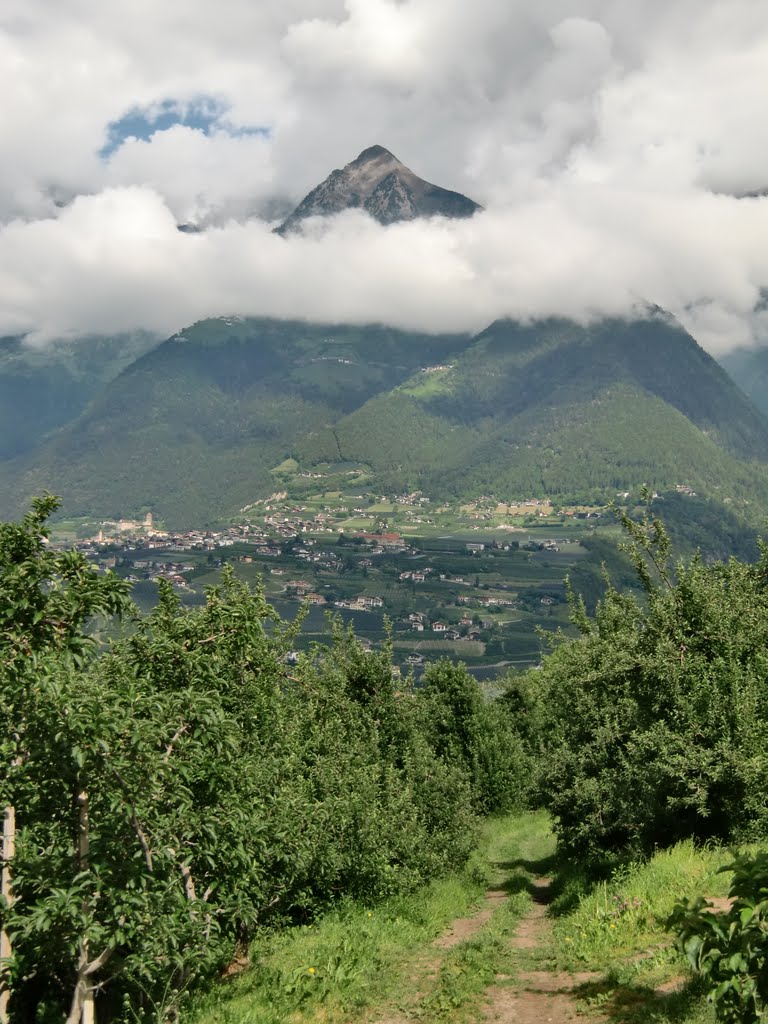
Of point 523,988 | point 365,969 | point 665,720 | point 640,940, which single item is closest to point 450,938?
point 365,969

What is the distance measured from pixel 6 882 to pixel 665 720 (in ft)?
48.1

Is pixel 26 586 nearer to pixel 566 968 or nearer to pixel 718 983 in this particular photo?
pixel 718 983

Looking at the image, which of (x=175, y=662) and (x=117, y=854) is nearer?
(x=117, y=854)

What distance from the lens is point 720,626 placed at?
63.2 ft

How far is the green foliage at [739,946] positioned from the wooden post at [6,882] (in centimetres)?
706

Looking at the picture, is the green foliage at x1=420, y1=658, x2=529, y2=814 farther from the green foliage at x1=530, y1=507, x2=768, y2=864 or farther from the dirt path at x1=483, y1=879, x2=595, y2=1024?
the dirt path at x1=483, y1=879, x2=595, y2=1024

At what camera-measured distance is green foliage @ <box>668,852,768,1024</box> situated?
251 inches

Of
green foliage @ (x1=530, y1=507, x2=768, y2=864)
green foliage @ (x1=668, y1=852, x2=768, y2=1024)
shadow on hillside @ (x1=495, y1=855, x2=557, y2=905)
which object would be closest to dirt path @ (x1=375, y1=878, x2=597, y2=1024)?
green foliage @ (x1=530, y1=507, x2=768, y2=864)

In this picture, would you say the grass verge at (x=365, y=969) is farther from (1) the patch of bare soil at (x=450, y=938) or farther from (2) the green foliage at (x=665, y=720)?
(2) the green foliage at (x=665, y=720)

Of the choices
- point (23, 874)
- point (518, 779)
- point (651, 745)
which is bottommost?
point (518, 779)

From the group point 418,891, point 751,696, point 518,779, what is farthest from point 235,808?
point 518,779

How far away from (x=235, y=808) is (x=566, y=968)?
7.30 meters

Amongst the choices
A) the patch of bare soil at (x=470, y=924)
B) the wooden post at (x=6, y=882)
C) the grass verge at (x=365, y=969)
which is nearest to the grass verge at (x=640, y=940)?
the grass verge at (x=365, y=969)

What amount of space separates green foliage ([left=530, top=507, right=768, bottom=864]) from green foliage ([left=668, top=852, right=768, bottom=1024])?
1048 centimetres
